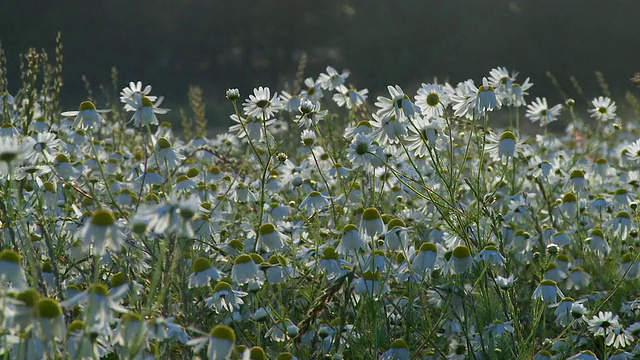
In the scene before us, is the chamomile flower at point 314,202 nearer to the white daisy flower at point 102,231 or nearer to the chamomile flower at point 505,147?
the chamomile flower at point 505,147

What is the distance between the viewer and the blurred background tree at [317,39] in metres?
15.0

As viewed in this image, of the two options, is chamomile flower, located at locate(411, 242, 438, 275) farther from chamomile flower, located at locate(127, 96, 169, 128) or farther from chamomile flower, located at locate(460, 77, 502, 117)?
chamomile flower, located at locate(127, 96, 169, 128)

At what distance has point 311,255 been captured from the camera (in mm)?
2750

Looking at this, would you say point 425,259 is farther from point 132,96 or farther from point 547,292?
point 132,96

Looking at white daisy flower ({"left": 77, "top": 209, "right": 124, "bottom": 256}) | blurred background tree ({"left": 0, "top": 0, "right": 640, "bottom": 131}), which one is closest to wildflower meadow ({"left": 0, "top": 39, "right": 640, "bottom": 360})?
white daisy flower ({"left": 77, "top": 209, "right": 124, "bottom": 256})

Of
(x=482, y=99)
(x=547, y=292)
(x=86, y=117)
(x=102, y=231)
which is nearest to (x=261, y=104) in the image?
(x=86, y=117)

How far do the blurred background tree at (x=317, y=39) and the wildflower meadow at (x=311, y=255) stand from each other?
1022 centimetres

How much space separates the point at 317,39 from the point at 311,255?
14.8m

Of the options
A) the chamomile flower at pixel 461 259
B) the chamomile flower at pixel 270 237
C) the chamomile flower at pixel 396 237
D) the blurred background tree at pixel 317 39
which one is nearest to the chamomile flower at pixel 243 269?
the chamomile flower at pixel 270 237

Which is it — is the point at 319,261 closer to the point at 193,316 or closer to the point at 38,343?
the point at 193,316

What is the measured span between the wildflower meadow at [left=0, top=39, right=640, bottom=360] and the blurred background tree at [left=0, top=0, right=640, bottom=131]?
33.5 ft

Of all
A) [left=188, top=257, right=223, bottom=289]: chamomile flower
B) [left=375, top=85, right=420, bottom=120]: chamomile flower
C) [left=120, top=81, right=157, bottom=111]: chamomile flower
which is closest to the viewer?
[left=188, top=257, right=223, bottom=289]: chamomile flower

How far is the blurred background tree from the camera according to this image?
1503 centimetres

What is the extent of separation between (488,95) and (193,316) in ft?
3.71
